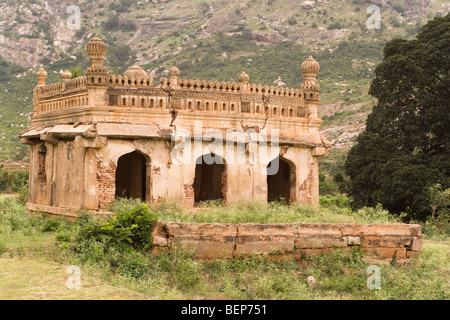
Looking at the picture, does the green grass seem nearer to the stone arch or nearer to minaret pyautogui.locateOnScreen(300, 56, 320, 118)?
minaret pyautogui.locateOnScreen(300, 56, 320, 118)

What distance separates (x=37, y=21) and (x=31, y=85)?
14393mm

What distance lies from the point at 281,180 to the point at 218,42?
115 ft

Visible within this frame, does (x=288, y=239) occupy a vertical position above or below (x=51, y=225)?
below

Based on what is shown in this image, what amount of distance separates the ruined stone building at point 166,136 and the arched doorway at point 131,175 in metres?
2.21

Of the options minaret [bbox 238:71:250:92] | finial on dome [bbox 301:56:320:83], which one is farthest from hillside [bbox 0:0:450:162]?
minaret [bbox 238:71:250:92]

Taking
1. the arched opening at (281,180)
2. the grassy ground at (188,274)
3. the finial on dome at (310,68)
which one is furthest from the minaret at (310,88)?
the grassy ground at (188,274)

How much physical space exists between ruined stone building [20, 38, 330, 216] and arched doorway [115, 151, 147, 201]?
2.21 metres

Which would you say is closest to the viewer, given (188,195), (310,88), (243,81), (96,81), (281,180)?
(96,81)

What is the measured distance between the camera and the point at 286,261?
486 inches

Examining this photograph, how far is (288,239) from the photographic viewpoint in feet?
40.9

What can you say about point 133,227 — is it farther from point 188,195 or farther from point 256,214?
point 188,195

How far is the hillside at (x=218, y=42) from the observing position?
139 feet

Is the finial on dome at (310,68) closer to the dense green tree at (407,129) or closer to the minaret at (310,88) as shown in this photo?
the minaret at (310,88)

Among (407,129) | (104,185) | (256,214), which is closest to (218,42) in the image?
(407,129)
